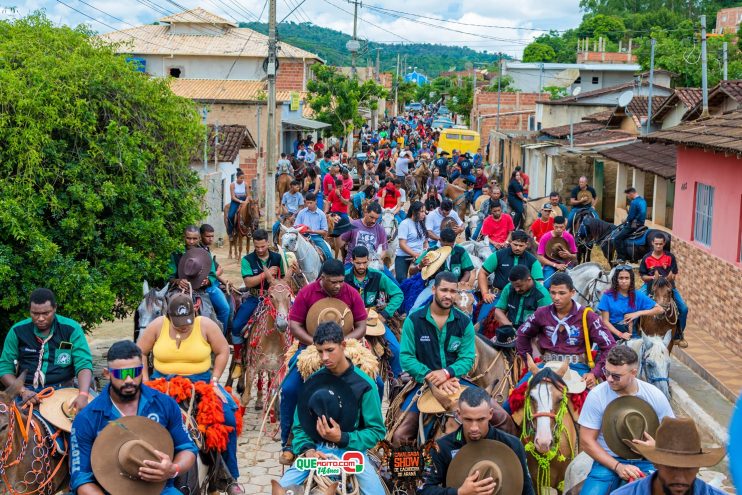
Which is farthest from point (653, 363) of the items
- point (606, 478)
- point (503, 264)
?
point (503, 264)

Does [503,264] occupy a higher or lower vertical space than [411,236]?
higher

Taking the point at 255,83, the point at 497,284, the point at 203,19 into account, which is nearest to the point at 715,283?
the point at 497,284

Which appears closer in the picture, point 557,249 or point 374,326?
point 374,326

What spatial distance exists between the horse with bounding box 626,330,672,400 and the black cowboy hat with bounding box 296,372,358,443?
3688 mm

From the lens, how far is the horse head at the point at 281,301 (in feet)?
38.4

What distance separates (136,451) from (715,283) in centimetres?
1355

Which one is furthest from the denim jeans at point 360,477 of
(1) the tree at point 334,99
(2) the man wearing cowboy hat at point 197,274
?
(1) the tree at point 334,99

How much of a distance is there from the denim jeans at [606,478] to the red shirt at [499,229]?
33.3ft

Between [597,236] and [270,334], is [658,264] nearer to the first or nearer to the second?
[270,334]

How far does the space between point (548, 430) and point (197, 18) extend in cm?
5715

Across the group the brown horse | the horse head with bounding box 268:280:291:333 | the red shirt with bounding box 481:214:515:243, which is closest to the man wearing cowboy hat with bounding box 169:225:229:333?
the horse head with bounding box 268:280:291:333

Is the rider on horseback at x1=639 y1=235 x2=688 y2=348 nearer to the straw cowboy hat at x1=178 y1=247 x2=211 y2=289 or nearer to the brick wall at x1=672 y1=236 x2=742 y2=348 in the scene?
the brick wall at x1=672 y1=236 x2=742 y2=348

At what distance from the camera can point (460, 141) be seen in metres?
58.4

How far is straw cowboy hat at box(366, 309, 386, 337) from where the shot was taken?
35.3 feet
